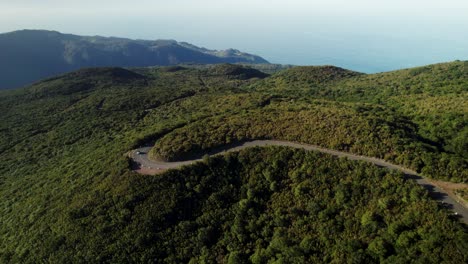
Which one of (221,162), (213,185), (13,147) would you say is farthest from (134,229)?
(13,147)

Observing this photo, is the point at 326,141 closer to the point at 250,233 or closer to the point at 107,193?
the point at 250,233

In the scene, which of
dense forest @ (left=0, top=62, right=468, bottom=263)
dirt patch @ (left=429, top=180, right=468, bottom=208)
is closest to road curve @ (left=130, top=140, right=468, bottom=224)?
dirt patch @ (left=429, top=180, right=468, bottom=208)

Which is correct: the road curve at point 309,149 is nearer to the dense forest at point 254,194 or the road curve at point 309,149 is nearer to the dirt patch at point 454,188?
the dirt patch at point 454,188

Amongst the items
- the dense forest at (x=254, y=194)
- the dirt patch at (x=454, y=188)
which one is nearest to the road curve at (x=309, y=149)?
the dirt patch at (x=454, y=188)

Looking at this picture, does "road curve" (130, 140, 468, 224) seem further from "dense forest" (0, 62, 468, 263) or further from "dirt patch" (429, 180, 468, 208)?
"dense forest" (0, 62, 468, 263)

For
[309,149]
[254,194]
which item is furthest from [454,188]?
[254,194]

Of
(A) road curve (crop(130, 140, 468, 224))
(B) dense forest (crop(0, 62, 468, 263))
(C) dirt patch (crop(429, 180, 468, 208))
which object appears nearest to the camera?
(B) dense forest (crop(0, 62, 468, 263))
